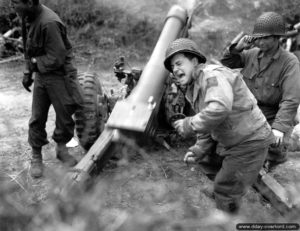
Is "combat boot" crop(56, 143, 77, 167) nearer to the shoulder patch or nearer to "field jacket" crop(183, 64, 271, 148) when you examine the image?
"field jacket" crop(183, 64, 271, 148)

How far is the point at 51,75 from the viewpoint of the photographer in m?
4.06

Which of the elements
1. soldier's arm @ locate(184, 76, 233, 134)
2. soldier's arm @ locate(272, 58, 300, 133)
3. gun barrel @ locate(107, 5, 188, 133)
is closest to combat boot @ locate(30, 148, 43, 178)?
gun barrel @ locate(107, 5, 188, 133)

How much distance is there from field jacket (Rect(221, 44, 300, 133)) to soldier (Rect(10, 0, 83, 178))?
1.59 m

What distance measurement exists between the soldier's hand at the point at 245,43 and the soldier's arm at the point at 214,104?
4.46 feet

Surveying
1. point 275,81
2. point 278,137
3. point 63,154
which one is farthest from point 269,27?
point 63,154

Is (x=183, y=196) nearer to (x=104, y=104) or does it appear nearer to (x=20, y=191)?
(x=20, y=191)

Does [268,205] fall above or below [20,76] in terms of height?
above

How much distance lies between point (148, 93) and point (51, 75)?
984 mm

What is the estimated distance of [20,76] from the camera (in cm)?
803

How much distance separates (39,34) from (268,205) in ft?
8.48

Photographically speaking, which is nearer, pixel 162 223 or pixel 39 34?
pixel 162 223

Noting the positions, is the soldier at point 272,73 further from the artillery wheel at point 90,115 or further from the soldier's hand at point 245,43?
the artillery wheel at point 90,115

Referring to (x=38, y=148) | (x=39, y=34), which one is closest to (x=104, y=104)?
(x=38, y=148)

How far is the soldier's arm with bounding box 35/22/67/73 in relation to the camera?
12.6 feet
